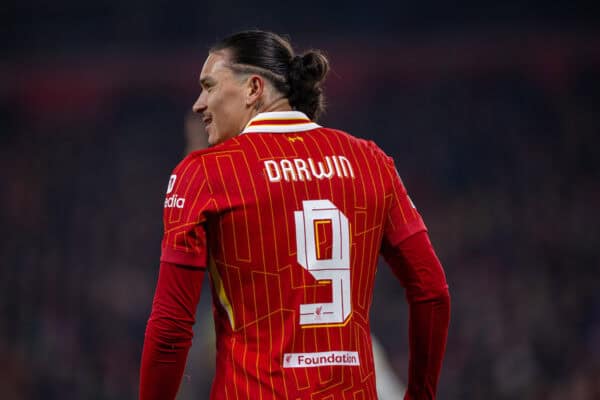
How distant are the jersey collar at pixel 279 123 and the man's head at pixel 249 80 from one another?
0.04 meters

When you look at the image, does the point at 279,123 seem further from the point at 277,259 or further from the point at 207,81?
the point at 277,259

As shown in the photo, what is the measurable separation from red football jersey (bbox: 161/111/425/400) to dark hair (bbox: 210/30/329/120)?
0.16 m

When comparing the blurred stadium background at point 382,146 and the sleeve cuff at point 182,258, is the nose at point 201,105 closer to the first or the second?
the sleeve cuff at point 182,258

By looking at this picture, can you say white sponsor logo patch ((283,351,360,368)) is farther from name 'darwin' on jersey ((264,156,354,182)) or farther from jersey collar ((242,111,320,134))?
jersey collar ((242,111,320,134))

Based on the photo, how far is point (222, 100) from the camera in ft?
5.97

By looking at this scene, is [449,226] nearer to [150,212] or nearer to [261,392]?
[150,212]

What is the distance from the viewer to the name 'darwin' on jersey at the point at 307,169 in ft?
5.50

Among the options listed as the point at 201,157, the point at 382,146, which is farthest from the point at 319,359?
the point at 382,146

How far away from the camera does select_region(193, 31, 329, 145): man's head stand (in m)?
Answer: 1.80

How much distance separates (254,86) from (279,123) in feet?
0.33

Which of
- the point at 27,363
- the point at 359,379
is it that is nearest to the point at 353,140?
the point at 359,379

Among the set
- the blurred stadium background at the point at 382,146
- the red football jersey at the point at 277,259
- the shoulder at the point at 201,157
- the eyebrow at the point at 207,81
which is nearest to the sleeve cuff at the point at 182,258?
the red football jersey at the point at 277,259

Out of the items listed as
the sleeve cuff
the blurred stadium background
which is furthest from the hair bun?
the blurred stadium background

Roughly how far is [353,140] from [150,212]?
22.7 ft
